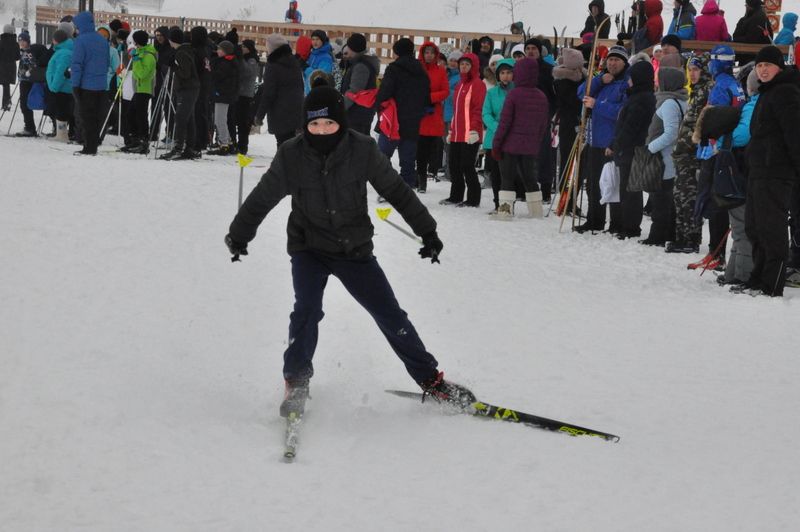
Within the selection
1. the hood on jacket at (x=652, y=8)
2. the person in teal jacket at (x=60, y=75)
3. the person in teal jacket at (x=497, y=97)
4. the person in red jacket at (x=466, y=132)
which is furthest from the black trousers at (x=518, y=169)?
Result: the person in teal jacket at (x=60, y=75)

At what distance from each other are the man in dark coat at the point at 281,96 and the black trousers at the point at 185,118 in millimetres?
1666

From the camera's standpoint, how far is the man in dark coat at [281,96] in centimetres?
1216

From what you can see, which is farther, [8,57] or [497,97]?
[8,57]

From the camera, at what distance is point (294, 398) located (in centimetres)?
497

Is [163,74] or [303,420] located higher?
[163,74]

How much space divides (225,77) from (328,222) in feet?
34.5

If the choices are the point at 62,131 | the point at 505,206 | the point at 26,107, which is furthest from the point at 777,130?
the point at 26,107

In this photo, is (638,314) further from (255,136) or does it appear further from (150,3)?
(150,3)

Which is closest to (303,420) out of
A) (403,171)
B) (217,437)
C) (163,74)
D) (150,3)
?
(217,437)

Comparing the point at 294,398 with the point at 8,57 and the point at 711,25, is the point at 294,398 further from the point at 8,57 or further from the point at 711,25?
the point at 8,57

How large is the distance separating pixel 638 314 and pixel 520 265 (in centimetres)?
170

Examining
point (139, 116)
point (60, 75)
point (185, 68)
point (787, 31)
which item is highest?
point (787, 31)

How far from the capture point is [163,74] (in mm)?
15195

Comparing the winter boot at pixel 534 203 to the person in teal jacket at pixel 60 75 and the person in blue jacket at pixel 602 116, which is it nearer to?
the person in blue jacket at pixel 602 116
